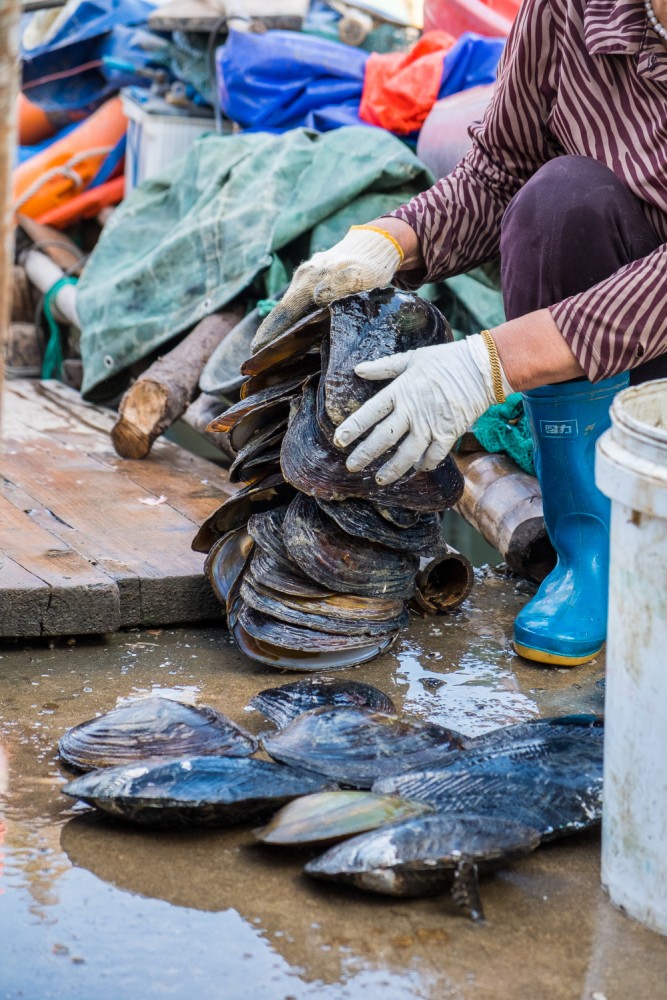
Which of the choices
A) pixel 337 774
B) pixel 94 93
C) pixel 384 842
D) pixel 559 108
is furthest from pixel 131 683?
pixel 94 93

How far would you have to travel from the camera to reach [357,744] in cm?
212

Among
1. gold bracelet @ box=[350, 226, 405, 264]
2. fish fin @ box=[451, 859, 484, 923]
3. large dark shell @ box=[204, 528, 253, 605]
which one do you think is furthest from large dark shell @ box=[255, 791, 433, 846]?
gold bracelet @ box=[350, 226, 405, 264]

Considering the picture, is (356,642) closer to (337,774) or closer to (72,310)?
(337,774)

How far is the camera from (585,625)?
2.76 m

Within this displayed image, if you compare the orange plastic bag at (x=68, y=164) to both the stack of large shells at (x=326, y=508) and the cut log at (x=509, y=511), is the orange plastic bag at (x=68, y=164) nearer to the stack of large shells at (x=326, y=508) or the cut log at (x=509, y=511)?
the cut log at (x=509, y=511)

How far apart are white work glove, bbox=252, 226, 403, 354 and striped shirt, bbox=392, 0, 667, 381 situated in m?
Result: 0.17

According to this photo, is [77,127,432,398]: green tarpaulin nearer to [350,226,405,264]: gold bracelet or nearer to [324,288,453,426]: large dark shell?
[350,226,405,264]: gold bracelet

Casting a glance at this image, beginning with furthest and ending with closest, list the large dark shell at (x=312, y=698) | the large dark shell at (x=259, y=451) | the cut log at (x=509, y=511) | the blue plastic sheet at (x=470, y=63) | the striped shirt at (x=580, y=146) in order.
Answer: the blue plastic sheet at (x=470, y=63) → the cut log at (x=509, y=511) → the large dark shell at (x=259, y=451) → the striped shirt at (x=580, y=146) → the large dark shell at (x=312, y=698)

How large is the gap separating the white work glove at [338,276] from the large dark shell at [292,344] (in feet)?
0.13

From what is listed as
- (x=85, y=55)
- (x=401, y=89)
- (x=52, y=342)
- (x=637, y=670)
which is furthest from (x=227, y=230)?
(x=637, y=670)

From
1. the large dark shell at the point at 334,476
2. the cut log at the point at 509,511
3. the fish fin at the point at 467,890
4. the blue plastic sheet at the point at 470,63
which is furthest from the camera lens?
the blue plastic sheet at the point at 470,63

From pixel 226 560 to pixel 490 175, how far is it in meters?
1.22

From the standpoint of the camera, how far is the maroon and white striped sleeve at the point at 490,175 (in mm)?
2908

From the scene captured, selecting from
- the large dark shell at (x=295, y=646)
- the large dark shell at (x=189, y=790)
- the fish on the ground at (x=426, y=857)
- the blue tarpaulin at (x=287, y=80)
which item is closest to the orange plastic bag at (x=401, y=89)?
the blue tarpaulin at (x=287, y=80)
